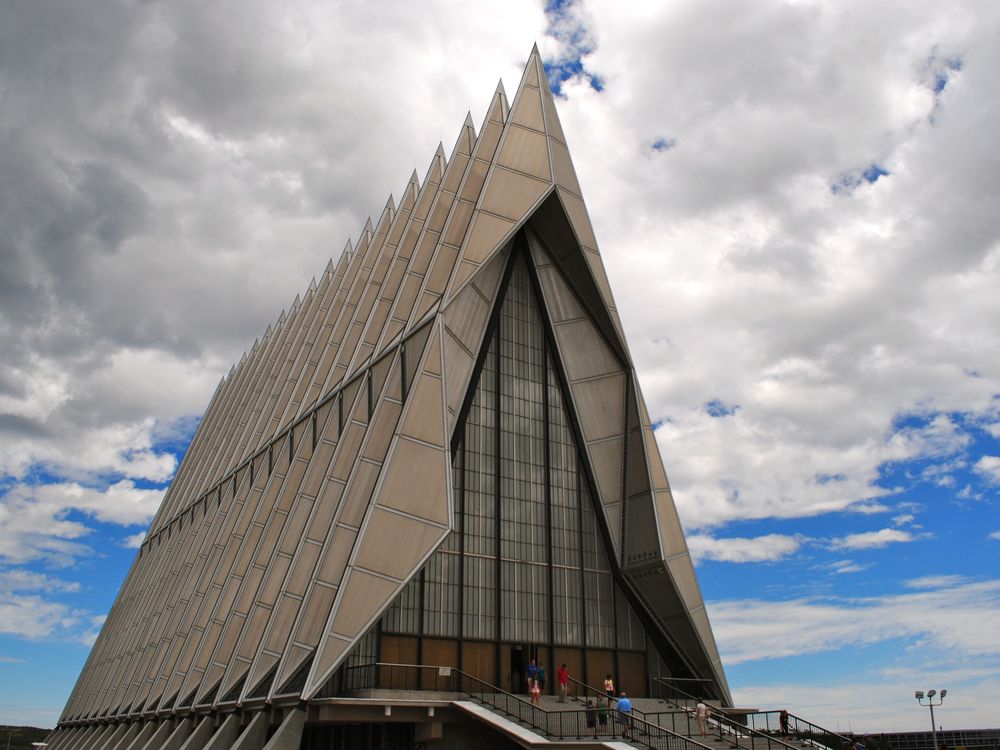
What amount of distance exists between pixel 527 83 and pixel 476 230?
720 cm

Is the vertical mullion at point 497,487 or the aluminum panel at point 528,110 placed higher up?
the aluminum panel at point 528,110

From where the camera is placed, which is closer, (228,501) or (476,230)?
(476,230)

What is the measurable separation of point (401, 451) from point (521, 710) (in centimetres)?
767

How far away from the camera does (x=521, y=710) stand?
76.0ft

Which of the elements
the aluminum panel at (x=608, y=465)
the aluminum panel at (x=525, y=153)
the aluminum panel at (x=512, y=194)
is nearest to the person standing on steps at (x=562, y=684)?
the aluminum panel at (x=608, y=465)

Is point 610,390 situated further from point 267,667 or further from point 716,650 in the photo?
point 267,667

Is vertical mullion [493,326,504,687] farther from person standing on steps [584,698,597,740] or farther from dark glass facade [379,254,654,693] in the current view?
person standing on steps [584,698,597,740]

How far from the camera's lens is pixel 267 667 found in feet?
79.6

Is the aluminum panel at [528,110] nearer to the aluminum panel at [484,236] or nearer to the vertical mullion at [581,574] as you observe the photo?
the aluminum panel at [484,236]

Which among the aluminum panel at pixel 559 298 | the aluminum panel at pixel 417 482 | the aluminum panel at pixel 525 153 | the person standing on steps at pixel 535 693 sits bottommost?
the person standing on steps at pixel 535 693

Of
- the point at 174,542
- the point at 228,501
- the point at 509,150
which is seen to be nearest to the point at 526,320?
the point at 509,150

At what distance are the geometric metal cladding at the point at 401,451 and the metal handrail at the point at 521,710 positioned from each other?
2808 millimetres

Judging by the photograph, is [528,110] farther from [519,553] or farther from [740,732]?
[740,732]

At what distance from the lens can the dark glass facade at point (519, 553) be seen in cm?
2805
